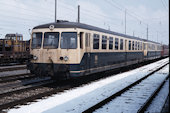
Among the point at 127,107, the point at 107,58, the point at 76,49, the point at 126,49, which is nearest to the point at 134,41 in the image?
the point at 126,49

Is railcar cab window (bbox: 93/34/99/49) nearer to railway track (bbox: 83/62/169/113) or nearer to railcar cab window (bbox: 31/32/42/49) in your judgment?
railcar cab window (bbox: 31/32/42/49)

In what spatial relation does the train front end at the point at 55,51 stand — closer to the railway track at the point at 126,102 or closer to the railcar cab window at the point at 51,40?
the railcar cab window at the point at 51,40

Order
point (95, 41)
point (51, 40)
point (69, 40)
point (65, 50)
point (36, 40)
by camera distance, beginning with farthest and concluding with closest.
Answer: point (95, 41) < point (36, 40) < point (51, 40) < point (69, 40) < point (65, 50)

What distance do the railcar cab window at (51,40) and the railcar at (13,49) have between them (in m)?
15.1

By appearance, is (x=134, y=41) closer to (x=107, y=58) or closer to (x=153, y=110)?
(x=107, y=58)

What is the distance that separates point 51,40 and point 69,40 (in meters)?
0.94

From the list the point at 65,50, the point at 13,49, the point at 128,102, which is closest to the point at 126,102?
the point at 128,102

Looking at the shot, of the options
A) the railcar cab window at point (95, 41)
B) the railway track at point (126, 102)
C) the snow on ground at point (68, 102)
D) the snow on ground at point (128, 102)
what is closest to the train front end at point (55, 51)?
the snow on ground at point (68, 102)

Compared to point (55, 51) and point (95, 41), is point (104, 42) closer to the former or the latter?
point (95, 41)

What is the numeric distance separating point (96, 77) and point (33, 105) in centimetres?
691

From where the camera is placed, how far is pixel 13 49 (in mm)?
26031

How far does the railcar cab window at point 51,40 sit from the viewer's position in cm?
1021

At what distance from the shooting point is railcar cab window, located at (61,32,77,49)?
10.0 m

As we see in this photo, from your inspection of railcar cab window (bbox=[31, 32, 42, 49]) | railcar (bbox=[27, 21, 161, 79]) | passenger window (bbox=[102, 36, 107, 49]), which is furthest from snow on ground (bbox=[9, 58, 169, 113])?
passenger window (bbox=[102, 36, 107, 49])
